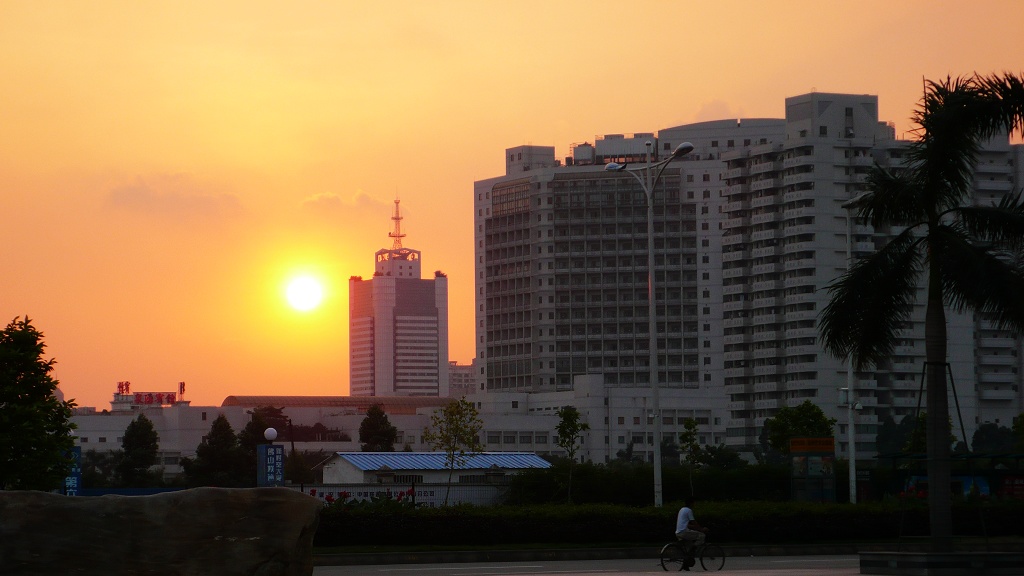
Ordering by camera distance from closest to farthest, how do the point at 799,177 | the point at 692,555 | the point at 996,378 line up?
the point at 692,555, the point at 799,177, the point at 996,378

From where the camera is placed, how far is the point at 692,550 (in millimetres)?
30328

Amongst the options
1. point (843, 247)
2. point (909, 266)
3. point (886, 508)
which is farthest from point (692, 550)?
point (843, 247)

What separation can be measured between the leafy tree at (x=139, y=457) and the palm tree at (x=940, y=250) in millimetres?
112956

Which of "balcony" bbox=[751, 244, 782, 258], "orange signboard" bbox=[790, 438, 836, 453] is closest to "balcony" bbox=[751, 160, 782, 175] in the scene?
"balcony" bbox=[751, 244, 782, 258]

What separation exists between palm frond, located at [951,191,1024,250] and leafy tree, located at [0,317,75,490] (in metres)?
26.7

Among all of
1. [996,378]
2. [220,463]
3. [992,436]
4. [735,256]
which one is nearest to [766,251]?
[735,256]

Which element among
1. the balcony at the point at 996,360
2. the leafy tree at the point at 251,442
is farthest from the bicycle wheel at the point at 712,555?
the balcony at the point at 996,360

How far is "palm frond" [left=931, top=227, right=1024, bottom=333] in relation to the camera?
26344 mm

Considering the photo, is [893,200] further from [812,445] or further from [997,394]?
[997,394]

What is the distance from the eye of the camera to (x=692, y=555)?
3025 cm

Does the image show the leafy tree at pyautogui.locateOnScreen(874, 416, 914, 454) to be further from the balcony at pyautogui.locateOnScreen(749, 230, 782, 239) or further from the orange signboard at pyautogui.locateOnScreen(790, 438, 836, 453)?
the orange signboard at pyautogui.locateOnScreen(790, 438, 836, 453)

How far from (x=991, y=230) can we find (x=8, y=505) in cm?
1940

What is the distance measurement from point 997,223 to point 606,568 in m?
11.9

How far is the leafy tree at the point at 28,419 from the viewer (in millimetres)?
39438
